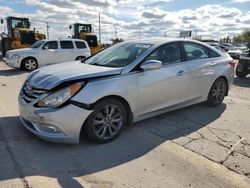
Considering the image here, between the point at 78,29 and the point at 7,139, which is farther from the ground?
the point at 78,29

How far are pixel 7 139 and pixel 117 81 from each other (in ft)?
6.31

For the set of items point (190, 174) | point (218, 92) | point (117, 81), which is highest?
point (117, 81)

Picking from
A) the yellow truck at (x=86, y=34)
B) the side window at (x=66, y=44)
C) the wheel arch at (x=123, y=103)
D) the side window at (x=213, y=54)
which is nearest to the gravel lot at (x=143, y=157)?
the wheel arch at (x=123, y=103)

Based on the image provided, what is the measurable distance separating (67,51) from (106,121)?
12144 millimetres

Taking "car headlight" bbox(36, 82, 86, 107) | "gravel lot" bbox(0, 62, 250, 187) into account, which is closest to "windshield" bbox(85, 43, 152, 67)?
A: "car headlight" bbox(36, 82, 86, 107)

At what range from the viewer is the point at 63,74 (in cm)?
464

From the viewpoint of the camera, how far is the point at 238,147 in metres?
4.61

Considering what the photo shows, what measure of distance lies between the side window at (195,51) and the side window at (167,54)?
0.25 m

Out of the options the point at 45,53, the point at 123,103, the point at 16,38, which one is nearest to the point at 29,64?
the point at 45,53

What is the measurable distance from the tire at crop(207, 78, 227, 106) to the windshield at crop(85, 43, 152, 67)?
1945 millimetres

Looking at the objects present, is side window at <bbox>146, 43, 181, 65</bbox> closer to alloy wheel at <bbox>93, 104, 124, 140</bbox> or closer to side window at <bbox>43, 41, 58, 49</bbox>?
alloy wheel at <bbox>93, 104, 124, 140</bbox>

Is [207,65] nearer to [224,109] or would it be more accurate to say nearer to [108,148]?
[224,109]

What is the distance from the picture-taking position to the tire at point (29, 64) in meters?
14.5

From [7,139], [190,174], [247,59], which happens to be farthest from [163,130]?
[247,59]
